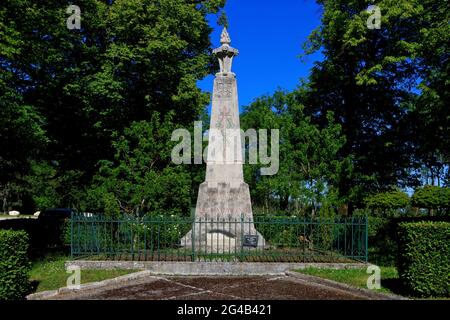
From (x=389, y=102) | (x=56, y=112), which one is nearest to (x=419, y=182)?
(x=389, y=102)

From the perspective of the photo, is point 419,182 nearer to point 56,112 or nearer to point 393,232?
point 393,232

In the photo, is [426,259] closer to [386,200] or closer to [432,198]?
[386,200]

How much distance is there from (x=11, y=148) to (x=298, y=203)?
1310cm

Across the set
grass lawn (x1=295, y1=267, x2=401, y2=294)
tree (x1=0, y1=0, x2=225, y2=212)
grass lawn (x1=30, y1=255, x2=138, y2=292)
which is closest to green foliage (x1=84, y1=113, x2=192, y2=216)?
tree (x1=0, y1=0, x2=225, y2=212)

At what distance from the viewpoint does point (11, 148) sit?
18391 millimetres

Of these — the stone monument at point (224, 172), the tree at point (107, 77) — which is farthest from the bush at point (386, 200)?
the stone monument at point (224, 172)

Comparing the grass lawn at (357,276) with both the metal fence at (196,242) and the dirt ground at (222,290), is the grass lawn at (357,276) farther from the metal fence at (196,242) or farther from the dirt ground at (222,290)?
the metal fence at (196,242)

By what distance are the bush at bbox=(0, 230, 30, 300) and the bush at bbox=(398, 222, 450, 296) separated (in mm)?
8316

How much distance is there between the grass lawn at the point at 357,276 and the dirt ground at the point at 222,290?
1.95 ft

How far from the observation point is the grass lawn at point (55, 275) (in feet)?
33.1

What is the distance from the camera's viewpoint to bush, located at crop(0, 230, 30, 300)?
27.5 feet

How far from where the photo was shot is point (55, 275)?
11.2 meters

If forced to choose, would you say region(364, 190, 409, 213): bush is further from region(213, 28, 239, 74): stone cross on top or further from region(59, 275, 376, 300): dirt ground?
region(59, 275, 376, 300): dirt ground

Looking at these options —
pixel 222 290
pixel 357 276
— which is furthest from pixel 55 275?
pixel 357 276
